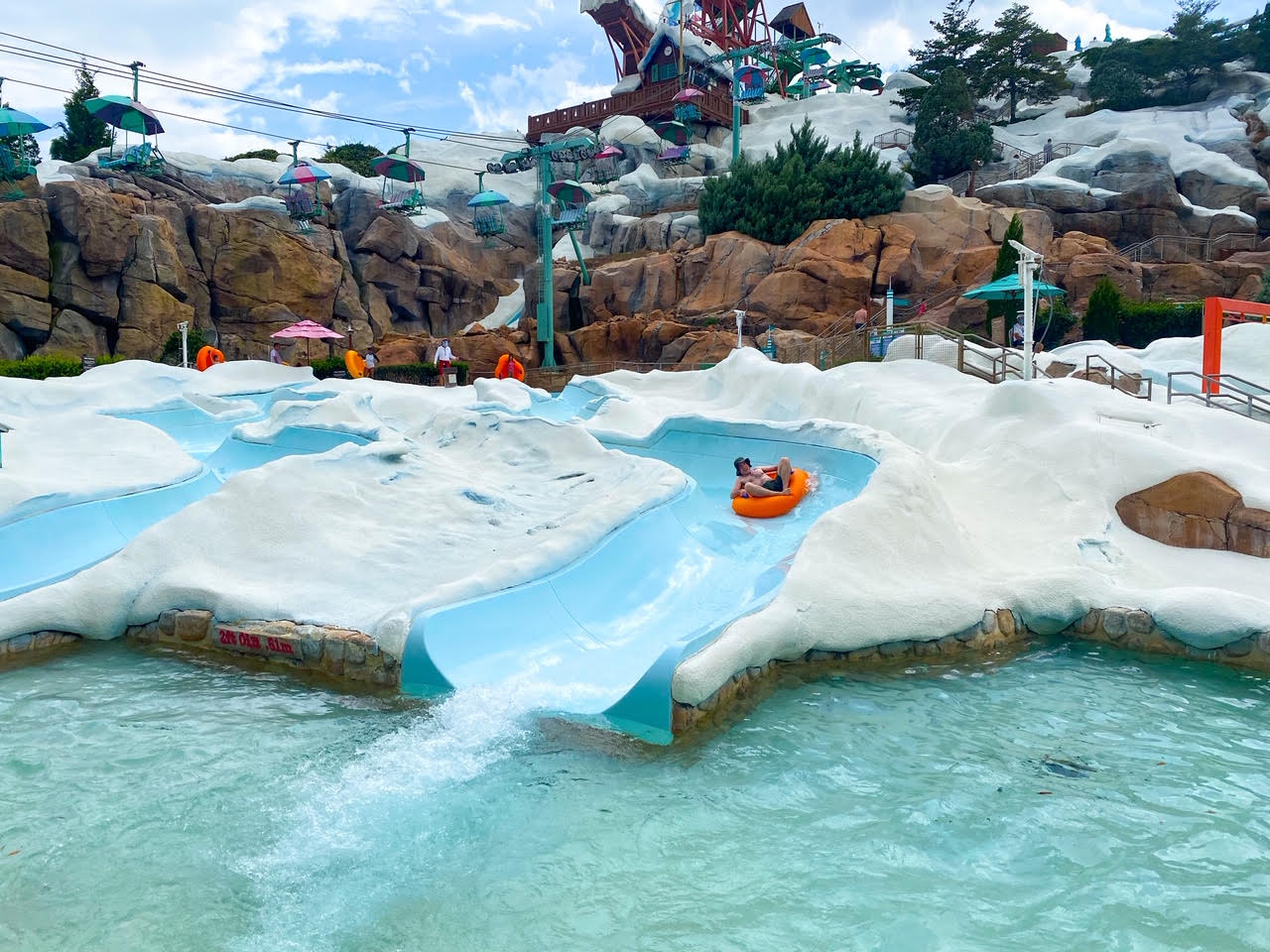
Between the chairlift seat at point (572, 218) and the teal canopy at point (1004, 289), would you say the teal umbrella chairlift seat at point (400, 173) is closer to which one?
the chairlift seat at point (572, 218)

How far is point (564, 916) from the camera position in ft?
12.2

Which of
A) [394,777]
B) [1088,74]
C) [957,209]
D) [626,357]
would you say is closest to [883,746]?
[394,777]

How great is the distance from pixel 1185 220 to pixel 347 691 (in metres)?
31.8

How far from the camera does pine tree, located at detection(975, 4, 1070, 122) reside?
132ft

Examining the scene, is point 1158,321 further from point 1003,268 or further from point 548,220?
point 548,220

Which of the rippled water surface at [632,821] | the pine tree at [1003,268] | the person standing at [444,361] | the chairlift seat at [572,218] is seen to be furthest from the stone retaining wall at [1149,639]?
the chairlift seat at [572,218]

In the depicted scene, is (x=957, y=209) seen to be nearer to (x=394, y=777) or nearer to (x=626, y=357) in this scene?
(x=626, y=357)

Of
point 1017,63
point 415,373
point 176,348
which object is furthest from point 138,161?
point 1017,63

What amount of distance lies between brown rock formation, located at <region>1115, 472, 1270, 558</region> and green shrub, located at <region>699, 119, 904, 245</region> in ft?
67.3

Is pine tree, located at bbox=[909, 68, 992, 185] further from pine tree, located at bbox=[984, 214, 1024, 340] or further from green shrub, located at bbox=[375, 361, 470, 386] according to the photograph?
green shrub, located at bbox=[375, 361, 470, 386]

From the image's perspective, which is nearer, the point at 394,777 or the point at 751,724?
the point at 394,777

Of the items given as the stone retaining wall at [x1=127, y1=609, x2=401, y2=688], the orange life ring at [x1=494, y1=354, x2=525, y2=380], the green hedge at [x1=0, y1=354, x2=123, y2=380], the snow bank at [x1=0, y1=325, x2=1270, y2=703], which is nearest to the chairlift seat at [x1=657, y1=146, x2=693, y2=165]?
the orange life ring at [x1=494, y1=354, x2=525, y2=380]

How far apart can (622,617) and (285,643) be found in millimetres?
2440

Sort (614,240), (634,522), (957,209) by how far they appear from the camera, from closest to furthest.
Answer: (634,522) < (957,209) < (614,240)
